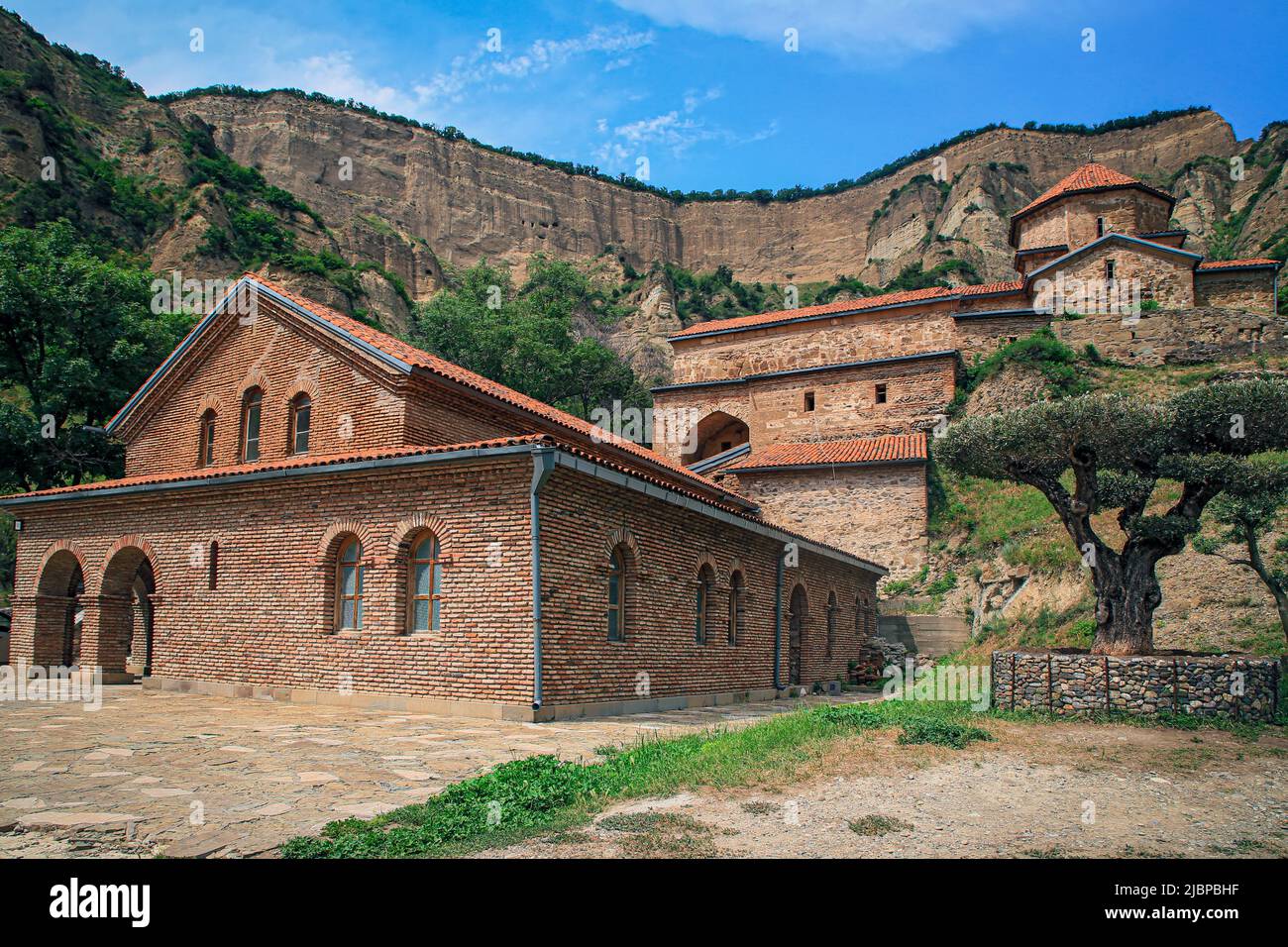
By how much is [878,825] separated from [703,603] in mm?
10462

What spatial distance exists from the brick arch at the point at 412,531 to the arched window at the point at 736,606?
269 inches

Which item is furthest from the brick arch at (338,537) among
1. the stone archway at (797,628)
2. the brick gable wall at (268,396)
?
the stone archway at (797,628)

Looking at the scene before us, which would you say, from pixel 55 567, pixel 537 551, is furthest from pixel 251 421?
pixel 537 551

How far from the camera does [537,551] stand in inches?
451

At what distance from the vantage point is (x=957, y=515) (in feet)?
93.1

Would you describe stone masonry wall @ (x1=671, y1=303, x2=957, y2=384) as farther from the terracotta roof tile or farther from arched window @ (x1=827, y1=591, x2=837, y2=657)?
arched window @ (x1=827, y1=591, x2=837, y2=657)

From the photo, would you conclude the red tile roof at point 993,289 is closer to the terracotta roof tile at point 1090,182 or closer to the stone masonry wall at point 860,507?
the terracotta roof tile at point 1090,182

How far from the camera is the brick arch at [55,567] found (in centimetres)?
1706

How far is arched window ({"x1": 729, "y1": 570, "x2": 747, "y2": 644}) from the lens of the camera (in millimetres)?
17219

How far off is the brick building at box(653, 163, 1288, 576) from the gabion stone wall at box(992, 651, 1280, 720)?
17.2 m
